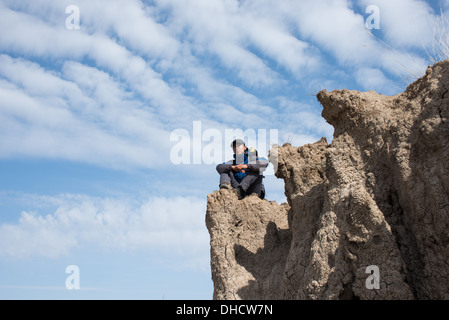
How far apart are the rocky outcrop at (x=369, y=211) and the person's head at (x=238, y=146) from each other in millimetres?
1762

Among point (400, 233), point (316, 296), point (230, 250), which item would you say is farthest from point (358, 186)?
point (230, 250)

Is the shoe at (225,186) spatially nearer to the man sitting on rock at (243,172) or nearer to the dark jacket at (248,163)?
the man sitting on rock at (243,172)

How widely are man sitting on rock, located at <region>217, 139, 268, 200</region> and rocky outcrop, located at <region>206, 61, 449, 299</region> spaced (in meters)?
1.34

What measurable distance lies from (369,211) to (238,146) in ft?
13.2

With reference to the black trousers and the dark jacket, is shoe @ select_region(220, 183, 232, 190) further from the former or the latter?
the dark jacket

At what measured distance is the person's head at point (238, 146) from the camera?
881 centimetres

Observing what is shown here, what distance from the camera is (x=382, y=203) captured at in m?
5.52

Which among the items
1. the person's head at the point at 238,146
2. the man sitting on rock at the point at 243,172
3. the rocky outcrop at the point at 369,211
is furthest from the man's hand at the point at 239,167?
the rocky outcrop at the point at 369,211

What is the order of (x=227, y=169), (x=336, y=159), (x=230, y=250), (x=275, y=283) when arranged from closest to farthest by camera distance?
(x=336, y=159), (x=275, y=283), (x=230, y=250), (x=227, y=169)

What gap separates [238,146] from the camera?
8812 mm

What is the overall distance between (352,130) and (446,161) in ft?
5.19

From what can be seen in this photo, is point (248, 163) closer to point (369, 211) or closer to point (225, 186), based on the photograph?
point (225, 186)
